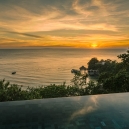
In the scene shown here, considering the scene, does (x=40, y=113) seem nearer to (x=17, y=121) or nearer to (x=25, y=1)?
(x=17, y=121)

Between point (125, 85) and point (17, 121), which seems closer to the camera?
point (17, 121)

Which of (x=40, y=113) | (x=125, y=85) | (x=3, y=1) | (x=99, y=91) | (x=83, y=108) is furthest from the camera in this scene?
(x=99, y=91)

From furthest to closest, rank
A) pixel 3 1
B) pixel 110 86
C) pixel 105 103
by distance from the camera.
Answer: pixel 110 86 → pixel 3 1 → pixel 105 103

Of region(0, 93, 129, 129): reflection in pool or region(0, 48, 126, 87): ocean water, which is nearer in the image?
region(0, 93, 129, 129): reflection in pool

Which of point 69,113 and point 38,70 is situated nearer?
point 69,113

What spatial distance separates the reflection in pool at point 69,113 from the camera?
6.24 ft

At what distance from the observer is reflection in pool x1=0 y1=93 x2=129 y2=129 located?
190cm

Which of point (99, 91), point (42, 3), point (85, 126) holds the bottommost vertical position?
point (99, 91)

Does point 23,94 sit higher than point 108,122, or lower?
lower

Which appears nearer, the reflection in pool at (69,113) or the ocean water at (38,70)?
the reflection in pool at (69,113)

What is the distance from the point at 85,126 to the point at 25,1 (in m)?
4.69

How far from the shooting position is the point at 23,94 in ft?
23.1

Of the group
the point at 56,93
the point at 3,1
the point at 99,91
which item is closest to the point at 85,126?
the point at 3,1

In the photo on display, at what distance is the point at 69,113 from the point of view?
7.32ft
